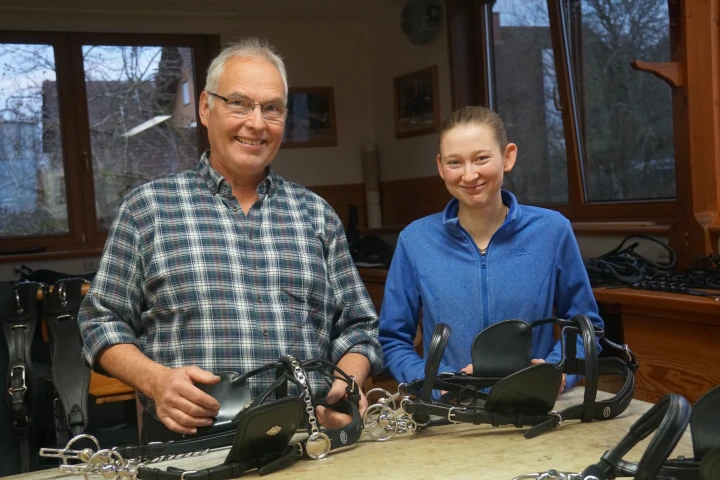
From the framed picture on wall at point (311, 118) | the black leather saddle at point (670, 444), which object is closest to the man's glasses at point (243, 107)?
the black leather saddle at point (670, 444)

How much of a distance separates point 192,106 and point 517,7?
262cm

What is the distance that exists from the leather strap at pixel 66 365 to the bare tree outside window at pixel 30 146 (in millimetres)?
3915

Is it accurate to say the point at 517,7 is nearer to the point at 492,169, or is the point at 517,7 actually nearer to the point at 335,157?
the point at 335,157

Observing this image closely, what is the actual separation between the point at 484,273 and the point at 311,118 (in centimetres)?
500

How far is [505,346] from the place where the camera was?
1285mm

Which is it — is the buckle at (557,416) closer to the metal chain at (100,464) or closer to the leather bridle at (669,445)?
the leather bridle at (669,445)

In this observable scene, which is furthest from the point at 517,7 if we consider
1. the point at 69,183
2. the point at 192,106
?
the point at 69,183

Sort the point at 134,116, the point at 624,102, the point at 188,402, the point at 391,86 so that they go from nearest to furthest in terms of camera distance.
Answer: the point at 188,402 < the point at 624,102 < the point at 134,116 < the point at 391,86

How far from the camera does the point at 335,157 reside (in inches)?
260

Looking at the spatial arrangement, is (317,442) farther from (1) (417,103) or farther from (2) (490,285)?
(1) (417,103)

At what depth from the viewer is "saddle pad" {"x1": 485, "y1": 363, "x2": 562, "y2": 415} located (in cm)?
121

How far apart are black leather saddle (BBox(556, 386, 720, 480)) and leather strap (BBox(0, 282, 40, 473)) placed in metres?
1.65

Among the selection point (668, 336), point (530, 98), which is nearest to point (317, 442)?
point (668, 336)

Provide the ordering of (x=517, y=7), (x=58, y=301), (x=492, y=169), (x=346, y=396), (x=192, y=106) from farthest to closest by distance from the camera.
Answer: (x=192, y=106) < (x=517, y=7) < (x=58, y=301) < (x=492, y=169) < (x=346, y=396)
